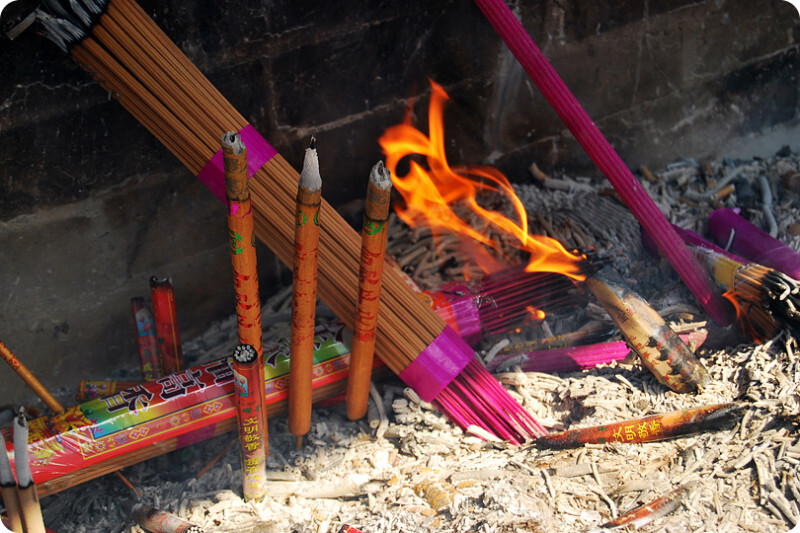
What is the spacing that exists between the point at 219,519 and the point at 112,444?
25.8 inches

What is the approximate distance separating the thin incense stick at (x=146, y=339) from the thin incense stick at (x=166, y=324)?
0.05 metres

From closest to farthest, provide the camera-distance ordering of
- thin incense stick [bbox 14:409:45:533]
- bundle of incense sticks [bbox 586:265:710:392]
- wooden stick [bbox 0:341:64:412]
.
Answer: thin incense stick [bbox 14:409:45:533] → wooden stick [bbox 0:341:64:412] → bundle of incense sticks [bbox 586:265:710:392]

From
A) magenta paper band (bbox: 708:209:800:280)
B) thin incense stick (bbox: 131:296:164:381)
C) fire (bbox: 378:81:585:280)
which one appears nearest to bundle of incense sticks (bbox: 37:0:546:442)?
thin incense stick (bbox: 131:296:164:381)

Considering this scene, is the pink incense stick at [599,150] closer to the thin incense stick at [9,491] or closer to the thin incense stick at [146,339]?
the thin incense stick at [146,339]

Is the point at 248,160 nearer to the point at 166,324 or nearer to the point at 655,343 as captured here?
the point at 166,324

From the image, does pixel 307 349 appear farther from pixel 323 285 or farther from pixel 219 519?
pixel 219 519

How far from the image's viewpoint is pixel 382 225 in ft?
11.2

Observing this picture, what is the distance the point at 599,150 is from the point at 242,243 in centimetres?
254

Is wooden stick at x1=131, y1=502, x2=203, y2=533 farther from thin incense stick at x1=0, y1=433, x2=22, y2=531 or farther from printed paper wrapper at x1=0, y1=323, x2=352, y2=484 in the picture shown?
thin incense stick at x1=0, y1=433, x2=22, y2=531

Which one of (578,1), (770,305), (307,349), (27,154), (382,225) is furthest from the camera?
(578,1)

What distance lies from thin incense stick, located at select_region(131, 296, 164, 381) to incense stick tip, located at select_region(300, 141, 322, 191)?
1.76 meters

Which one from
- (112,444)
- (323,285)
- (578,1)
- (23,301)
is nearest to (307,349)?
(323,285)

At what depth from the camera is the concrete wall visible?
169 inches

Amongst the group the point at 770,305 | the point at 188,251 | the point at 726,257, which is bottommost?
the point at 770,305
